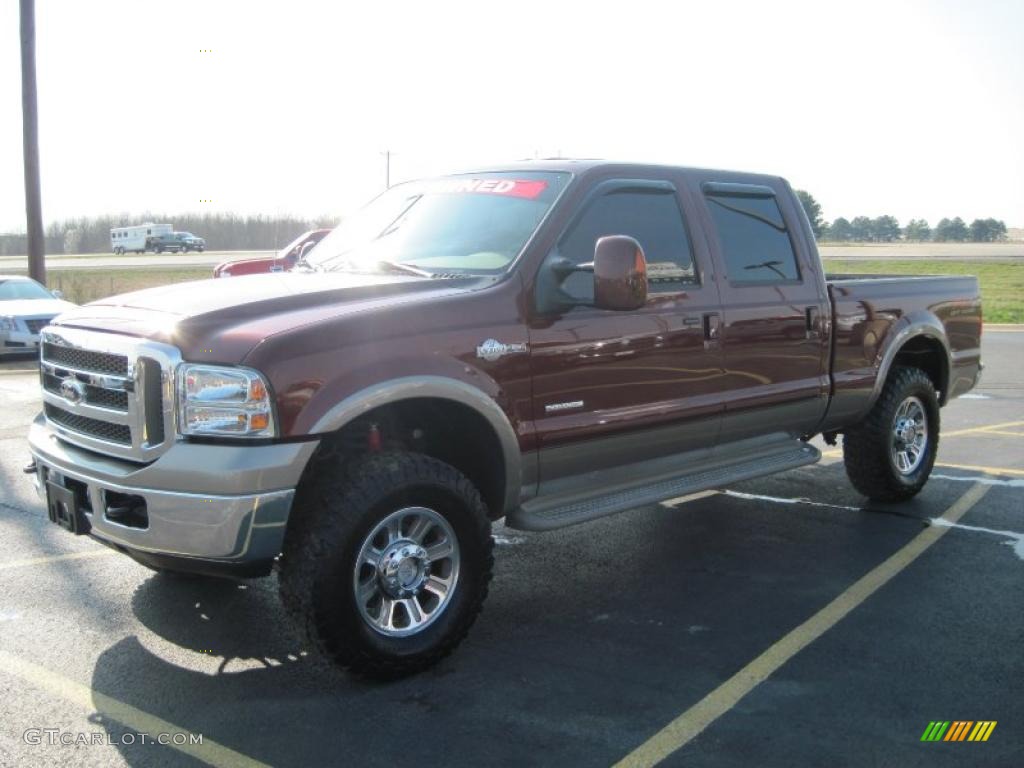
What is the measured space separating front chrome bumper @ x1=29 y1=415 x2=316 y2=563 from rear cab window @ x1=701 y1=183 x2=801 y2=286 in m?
2.88

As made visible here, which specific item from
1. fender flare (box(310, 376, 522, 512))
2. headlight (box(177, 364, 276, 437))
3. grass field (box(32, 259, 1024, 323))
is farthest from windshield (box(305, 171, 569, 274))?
grass field (box(32, 259, 1024, 323))

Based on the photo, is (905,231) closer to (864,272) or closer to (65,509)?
(864,272)

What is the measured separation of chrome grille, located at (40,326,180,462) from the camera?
390 cm

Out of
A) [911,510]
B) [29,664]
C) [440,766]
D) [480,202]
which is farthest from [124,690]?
[911,510]

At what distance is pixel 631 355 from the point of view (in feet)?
16.4

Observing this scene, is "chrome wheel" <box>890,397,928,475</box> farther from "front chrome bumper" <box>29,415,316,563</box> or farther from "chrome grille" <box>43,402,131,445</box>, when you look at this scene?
"chrome grille" <box>43,402,131,445</box>

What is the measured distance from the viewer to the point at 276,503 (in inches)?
150

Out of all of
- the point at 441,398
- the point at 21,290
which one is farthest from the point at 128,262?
the point at 441,398

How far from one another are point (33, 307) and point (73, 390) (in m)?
12.9

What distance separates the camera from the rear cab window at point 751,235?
5761mm

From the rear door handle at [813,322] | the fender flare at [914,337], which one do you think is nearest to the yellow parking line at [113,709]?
the rear door handle at [813,322]

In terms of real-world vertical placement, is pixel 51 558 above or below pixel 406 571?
below

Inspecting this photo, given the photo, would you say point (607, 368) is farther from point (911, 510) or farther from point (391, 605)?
point (911, 510)
